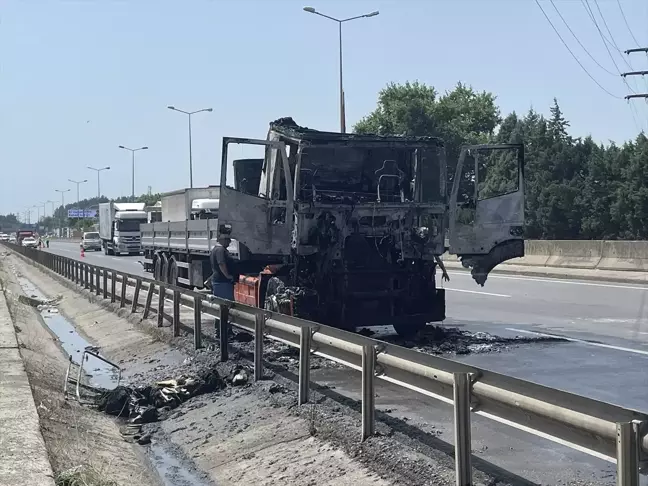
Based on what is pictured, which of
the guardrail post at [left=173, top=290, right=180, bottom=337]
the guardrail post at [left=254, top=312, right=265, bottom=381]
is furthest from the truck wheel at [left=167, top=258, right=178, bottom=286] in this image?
the guardrail post at [left=254, top=312, right=265, bottom=381]

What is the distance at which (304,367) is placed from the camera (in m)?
8.28

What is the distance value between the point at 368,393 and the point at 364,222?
5908 mm

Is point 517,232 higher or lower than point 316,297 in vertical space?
higher

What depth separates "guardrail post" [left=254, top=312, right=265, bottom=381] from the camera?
9.76 meters

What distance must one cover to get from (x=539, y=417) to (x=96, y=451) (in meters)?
4.43

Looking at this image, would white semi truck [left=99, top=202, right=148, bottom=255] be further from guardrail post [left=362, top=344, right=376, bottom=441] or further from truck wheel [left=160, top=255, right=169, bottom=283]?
guardrail post [left=362, top=344, right=376, bottom=441]

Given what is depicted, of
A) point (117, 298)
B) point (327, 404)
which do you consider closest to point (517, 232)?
point (327, 404)

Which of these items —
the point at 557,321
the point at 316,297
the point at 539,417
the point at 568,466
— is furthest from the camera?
the point at 557,321

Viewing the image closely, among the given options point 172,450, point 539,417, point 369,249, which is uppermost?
point 369,249

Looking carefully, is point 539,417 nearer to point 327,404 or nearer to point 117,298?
point 327,404

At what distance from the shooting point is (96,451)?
7.87 m

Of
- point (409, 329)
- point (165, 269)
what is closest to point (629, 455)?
point (409, 329)

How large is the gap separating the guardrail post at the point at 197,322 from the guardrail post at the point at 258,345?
2.59m

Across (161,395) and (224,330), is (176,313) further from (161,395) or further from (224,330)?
(161,395)
